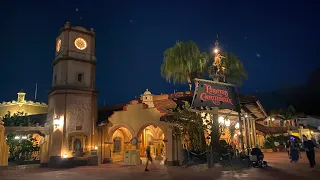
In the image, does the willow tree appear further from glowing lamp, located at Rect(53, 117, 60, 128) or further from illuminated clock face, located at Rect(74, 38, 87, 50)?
illuminated clock face, located at Rect(74, 38, 87, 50)

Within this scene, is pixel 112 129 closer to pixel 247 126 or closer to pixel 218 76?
pixel 218 76

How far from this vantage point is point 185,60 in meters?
22.9

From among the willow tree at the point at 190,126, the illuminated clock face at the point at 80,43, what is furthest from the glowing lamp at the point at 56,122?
the willow tree at the point at 190,126

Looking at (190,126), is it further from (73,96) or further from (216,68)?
(73,96)

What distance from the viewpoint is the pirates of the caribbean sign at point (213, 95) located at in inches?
611

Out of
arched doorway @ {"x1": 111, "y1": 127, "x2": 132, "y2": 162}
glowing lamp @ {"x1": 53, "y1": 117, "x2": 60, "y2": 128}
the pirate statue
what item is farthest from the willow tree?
glowing lamp @ {"x1": 53, "y1": 117, "x2": 60, "y2": 128}

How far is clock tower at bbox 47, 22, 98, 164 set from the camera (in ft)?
66.9

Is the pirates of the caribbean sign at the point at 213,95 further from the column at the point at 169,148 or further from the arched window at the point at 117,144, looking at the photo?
the arched window at the point at 117,144

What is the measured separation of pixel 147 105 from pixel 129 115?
185 centimetres

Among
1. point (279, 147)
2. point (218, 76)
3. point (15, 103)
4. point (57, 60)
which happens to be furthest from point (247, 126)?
point (15, 103)

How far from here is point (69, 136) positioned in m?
20.6

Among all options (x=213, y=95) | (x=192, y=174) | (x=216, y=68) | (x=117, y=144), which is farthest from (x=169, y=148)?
(x=117, y=144)

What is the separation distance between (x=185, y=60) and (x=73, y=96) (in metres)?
9.93

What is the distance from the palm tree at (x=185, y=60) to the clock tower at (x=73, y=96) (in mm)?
6720
